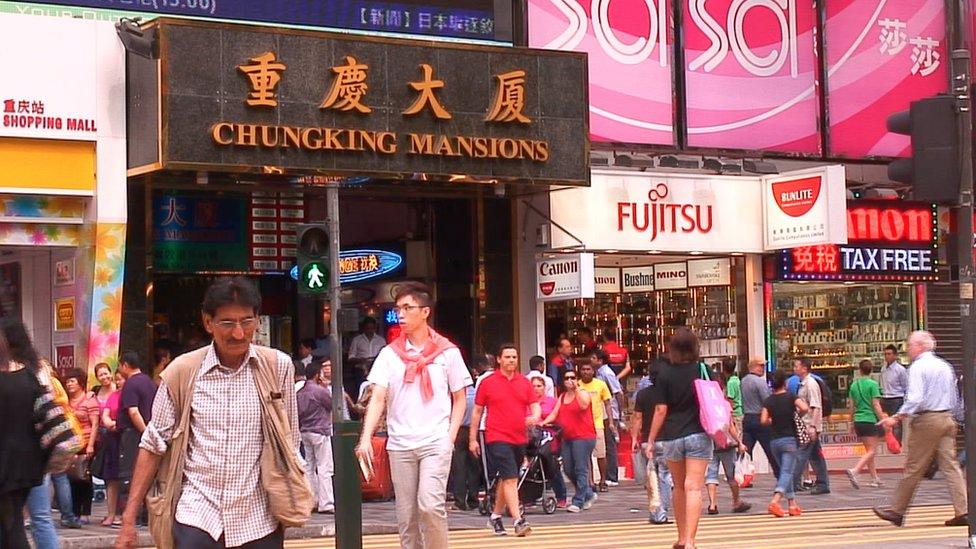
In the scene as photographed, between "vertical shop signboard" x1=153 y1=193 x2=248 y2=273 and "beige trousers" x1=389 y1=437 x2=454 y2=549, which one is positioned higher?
"vertical shop signboard" x1=153 y1=193 x2=248 y2=273

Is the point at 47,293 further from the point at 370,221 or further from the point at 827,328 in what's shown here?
the point at 827,328

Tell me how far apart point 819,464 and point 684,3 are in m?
8.41

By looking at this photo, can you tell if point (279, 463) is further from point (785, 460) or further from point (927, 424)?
point (785, 460)

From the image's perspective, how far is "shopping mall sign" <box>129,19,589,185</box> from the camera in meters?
21.3

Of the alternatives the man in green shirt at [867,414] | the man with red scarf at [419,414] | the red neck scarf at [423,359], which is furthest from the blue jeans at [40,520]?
the man in green shirt at [867,414]

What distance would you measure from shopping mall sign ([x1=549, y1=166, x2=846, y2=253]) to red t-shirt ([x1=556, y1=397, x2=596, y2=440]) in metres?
5.81

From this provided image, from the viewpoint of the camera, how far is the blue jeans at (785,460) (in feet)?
64.3

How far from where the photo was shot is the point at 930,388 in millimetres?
15789

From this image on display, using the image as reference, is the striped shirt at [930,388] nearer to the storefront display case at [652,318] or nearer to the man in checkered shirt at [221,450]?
the man in checkered shirt at [221,450]

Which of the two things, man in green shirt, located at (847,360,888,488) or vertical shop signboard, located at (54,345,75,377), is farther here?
man in green shirt, located at (847,360,888,488)

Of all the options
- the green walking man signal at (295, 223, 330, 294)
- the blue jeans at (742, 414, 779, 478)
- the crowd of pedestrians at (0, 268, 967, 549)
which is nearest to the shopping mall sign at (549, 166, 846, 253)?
the crowd of pedestrians at (0, 268, 967, 549)

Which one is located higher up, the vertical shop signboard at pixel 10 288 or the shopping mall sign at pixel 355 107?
the shopping mall sign at pixel 355 107

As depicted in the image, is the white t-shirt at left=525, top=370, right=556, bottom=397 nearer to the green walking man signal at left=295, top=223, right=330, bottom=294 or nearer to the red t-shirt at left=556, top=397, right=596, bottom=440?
the red t-shirt at left=556, top=397, right=596, bottom=440

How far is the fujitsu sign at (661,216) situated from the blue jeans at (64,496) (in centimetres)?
1115
